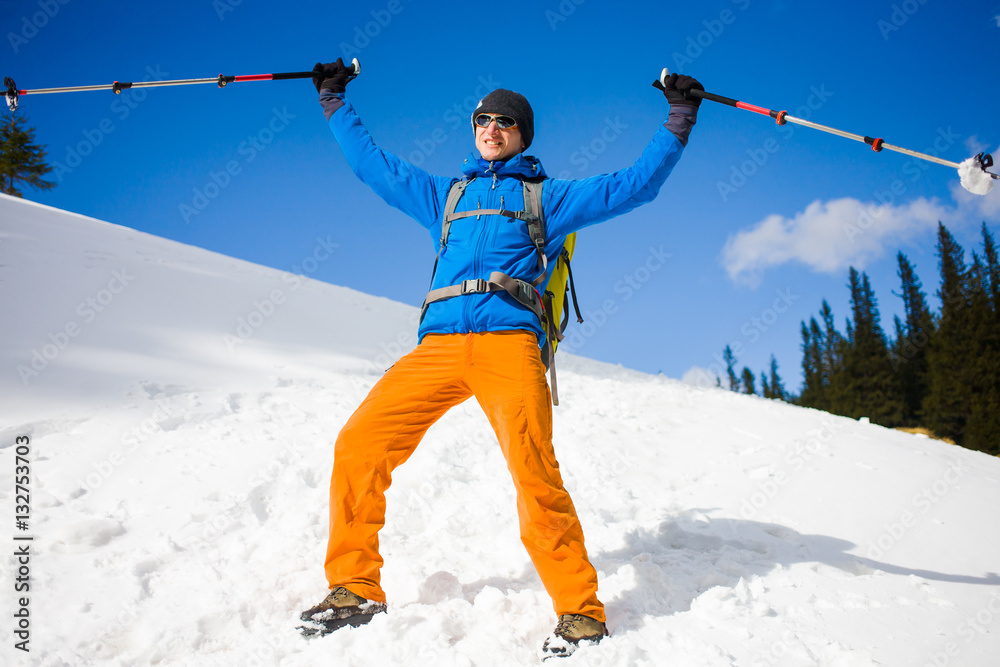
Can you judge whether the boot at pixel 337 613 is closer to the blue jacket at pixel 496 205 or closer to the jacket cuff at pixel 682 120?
the blue jacket at pixel 496 205

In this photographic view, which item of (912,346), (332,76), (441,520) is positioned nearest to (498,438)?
(441,520)

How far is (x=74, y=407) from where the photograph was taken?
518 centimetres

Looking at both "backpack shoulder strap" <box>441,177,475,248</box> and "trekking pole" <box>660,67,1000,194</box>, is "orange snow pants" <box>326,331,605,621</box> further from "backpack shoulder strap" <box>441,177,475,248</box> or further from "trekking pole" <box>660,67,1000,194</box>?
"trekking pole" <box>660,67,1000,194</box>

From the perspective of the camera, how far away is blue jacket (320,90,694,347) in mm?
3061

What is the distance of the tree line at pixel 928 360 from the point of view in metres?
39.8

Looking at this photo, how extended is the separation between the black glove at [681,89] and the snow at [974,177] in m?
1.37

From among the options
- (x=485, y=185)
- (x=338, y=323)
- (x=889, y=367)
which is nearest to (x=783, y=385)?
(x=889, y=367)

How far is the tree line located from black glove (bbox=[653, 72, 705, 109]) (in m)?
43.4

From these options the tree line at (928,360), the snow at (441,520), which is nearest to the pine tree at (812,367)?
the tree line at (928,360)

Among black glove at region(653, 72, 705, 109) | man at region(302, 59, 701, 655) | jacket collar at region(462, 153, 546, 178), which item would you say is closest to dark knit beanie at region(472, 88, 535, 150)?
man at region(302, 59, 701, 655)

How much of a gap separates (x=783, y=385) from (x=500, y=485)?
286 ft

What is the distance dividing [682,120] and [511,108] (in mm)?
1067

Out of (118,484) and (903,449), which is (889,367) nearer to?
(903,449)

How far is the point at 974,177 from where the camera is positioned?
2.86m
